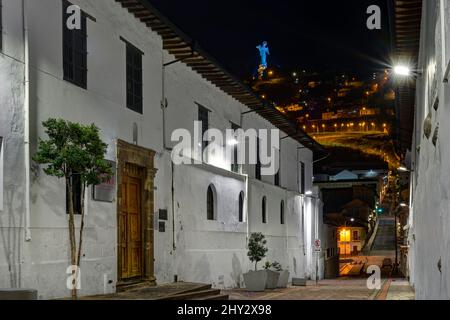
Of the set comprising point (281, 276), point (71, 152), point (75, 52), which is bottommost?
point (281, 276)

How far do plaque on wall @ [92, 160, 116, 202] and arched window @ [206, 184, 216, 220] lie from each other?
285 inches

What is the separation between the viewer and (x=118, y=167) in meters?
14.2

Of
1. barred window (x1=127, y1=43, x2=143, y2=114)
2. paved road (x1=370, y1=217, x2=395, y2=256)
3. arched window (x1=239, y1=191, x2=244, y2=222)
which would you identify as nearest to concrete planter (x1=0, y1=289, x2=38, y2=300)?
barred window (x1=127, y1=43, x2=143, y2=114)

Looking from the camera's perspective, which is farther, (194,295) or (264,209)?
(264,209)

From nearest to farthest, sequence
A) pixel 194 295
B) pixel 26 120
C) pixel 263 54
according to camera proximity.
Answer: pixel 26 120 < pixel 194 295 < pixel 263 54

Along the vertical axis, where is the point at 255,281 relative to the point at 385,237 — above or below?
above

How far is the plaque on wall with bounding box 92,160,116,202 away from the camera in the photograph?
43.4 feet

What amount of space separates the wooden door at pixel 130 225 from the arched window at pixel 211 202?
18.2 feet

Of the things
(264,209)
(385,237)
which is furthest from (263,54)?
(264,209)

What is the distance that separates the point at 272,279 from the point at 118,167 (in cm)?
982

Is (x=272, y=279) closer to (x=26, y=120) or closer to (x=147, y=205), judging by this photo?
(x=147, y=205)

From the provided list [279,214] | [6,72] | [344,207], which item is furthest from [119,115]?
[344,207]

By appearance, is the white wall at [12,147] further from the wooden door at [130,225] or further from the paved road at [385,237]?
the paved road at [385,237]
